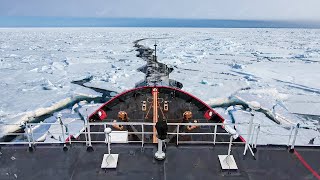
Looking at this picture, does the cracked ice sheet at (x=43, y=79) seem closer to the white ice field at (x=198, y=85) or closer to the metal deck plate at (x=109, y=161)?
the white ice field at (x=198, y=85)

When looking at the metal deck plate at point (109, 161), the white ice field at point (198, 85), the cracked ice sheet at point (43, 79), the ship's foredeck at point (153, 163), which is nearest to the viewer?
the ship's foredeck at point (153, 163)

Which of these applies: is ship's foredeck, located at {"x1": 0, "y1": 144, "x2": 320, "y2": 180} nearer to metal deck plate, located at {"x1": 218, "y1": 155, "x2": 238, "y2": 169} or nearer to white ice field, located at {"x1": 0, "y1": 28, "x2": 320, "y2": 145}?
metal deck plate, located at {"x1": 218, "y1": 155, "x2": 238, "y2": 169}

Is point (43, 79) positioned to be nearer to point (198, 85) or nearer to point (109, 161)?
point (198, 85)

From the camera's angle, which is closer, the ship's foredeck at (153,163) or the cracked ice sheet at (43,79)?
the ship's foredeck at (153,163)

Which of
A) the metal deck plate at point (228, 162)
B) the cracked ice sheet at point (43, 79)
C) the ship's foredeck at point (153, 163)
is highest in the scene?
the metal deck plate at point (228, 162)

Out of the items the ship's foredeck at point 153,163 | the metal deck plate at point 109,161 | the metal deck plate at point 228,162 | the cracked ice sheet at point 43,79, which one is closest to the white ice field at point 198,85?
the cracked ice sheet at point 43,79

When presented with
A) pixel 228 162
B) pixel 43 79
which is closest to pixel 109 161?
pixel 228 162

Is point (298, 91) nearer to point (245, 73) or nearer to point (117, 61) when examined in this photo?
point (245, 73)

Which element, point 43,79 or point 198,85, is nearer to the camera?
point 198,85
